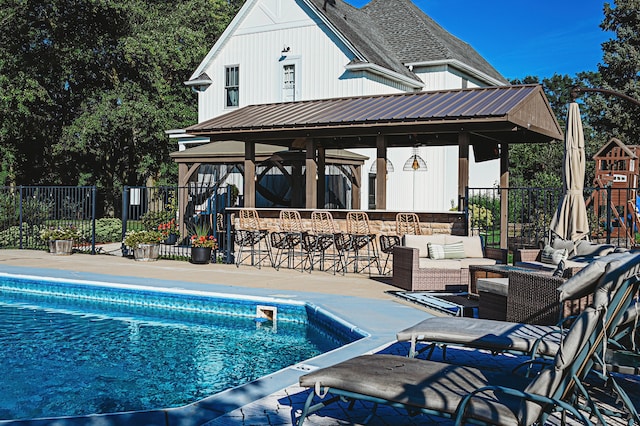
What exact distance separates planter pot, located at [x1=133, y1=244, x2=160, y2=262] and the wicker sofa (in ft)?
22.6

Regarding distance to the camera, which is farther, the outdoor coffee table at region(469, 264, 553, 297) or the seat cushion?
the seat cushion

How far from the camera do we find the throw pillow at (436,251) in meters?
11.2

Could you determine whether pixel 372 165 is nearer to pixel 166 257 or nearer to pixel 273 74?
pixel 273 74

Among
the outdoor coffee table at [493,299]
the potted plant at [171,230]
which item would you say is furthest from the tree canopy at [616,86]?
the outdoor coffee table at [493,299]

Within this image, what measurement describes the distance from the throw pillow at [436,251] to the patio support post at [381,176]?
3144 millimetres

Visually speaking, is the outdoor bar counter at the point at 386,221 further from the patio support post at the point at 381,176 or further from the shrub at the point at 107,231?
the shrub at the point at 107,231

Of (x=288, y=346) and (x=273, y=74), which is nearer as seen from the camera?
(x=288, y=346)

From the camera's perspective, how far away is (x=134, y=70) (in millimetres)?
32219

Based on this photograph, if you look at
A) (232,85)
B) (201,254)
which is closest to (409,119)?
(201,254)

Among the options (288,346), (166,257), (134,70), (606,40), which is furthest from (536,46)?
(288,346)

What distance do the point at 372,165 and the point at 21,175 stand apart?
2077 centimetres

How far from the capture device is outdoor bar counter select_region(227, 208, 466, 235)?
13.2 metres

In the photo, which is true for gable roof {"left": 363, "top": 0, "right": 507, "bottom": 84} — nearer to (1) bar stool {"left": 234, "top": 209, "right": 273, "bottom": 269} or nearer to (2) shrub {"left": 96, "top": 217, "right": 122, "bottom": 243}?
(1) bar stool {"left": 234, "top": 209, "right": 273, "bottom": 269}

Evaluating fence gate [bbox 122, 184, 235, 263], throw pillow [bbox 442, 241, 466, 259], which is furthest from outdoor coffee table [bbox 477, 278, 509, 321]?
fence gate [bbox 122, 184, 235, 263]
